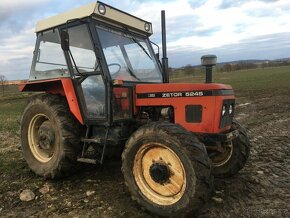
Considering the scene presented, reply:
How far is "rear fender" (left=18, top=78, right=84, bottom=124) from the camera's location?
536 centimetres

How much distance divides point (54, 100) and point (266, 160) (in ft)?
11.9

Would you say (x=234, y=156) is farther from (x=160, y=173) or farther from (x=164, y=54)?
(x=164, y=54)

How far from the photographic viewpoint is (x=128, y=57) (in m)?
5.63

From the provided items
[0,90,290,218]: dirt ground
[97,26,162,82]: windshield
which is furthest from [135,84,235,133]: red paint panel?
[0,90,290,218]: dirt ground

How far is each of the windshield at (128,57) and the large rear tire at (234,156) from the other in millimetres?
1501

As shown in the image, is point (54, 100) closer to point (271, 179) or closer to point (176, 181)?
point (176, 181)

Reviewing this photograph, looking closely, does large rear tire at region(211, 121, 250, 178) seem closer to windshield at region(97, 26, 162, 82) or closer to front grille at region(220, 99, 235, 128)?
front grille at region(220, 99, 235, 128)

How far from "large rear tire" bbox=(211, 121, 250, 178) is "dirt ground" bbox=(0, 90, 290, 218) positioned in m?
0.13

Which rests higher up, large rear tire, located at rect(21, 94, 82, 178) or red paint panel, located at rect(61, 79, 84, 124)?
red paint panel, located at rect(61, 79, 84, 124)

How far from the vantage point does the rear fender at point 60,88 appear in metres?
5.36

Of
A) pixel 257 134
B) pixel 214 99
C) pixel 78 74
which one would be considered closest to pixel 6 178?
pixel 78 74

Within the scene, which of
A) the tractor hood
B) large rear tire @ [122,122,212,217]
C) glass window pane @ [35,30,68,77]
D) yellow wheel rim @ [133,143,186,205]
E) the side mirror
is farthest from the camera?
glass window pane @ [35,30,68,77]

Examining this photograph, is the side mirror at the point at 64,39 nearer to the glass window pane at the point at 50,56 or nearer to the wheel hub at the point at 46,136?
the glass window pane at the point at 50,56

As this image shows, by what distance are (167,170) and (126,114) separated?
121 centimetres
